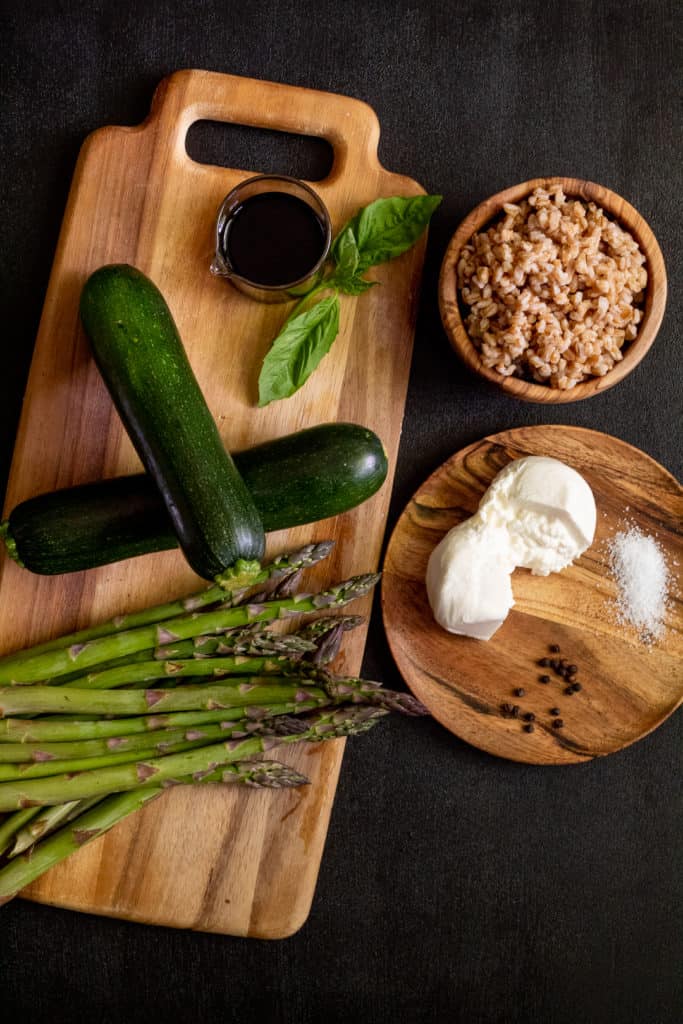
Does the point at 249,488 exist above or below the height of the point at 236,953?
above

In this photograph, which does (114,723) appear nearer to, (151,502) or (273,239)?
(151,502)

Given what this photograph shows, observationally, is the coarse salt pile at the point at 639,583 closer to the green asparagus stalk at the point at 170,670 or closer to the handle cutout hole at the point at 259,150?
the green asparagus stalk at the point at 170,670

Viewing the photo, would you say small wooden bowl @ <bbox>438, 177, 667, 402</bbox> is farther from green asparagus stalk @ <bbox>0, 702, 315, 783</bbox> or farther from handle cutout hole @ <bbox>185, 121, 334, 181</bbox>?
green asparagus stalk @ <bbox>0, 702, 315, 783</bbox>

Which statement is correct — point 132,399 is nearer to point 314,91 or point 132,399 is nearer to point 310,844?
point 314,91

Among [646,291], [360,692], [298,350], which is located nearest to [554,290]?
[646,291]

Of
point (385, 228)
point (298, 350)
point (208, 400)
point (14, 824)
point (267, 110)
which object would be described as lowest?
point (14, 824)

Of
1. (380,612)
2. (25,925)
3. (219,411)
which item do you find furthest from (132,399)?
(25,925)
